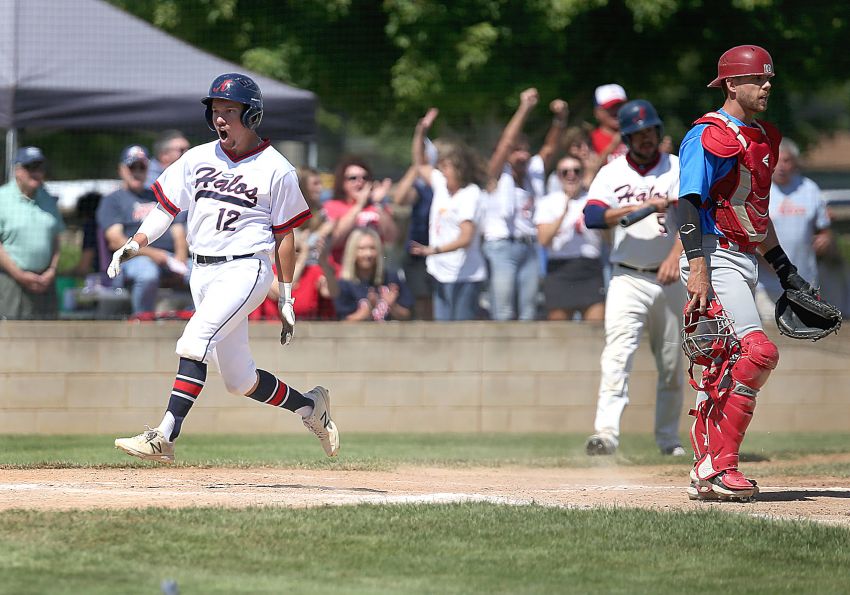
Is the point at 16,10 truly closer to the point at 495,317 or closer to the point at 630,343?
the point at 495,317

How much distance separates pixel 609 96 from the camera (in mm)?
12305

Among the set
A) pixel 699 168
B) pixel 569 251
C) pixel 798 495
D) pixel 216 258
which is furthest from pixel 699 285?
pixel 569 251

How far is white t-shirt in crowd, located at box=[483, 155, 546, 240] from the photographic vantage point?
12422 millimetres

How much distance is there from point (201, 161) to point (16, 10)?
584 cm

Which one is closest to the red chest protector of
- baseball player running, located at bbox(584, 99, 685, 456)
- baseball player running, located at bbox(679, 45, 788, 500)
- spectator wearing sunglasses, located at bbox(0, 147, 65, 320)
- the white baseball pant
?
baseball player running, located at bbox(679, 45, 788, 500)

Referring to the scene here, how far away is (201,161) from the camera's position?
25.3 ft

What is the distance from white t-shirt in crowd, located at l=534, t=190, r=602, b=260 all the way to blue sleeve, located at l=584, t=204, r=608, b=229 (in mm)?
2406

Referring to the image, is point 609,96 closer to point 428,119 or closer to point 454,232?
point 428,119

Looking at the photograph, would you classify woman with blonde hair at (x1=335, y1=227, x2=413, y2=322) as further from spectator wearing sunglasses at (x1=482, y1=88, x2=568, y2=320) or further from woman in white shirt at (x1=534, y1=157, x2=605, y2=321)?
woman in white shirt at (x1=534, y1=157, x2=605, y2=321)

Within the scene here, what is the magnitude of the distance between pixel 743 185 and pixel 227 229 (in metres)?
2.75

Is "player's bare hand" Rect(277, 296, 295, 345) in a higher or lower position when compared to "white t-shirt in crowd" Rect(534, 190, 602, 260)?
lower

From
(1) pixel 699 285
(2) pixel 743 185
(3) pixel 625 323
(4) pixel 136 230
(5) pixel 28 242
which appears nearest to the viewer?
(1) pixel 699 285

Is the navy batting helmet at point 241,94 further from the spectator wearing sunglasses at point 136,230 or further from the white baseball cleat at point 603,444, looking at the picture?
the spectator wearing sunglasses at point 136,230

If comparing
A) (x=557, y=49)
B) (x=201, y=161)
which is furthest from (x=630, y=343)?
(x=557, y=49)
